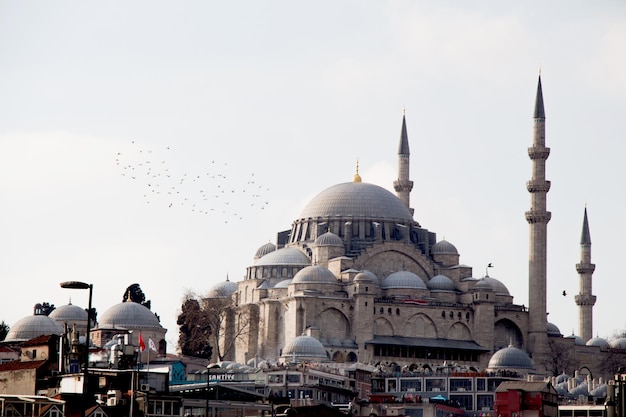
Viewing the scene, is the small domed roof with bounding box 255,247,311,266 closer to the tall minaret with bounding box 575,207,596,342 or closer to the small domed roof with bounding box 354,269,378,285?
the small domed roof with bounding box 354,269,378,285

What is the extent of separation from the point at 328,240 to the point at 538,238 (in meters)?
12.7

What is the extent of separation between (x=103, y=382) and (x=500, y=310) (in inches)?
1833

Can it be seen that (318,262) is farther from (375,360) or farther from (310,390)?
(310,390)

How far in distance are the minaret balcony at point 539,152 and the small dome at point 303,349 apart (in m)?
17.6

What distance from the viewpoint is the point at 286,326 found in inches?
3878

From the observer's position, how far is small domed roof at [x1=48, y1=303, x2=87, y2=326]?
10256 centimetres

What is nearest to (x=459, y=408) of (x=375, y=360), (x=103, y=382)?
(x=375, y=360)

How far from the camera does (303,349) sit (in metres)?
91.9

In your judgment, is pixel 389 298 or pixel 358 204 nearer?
pixel 389 298

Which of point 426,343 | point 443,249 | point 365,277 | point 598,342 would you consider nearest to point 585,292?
point 598,342

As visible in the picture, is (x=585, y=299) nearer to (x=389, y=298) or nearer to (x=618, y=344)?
(x=618, y=344)

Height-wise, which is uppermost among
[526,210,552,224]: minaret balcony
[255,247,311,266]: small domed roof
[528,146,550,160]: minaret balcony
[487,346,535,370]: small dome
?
[528,146,550,160]: minaret balcony

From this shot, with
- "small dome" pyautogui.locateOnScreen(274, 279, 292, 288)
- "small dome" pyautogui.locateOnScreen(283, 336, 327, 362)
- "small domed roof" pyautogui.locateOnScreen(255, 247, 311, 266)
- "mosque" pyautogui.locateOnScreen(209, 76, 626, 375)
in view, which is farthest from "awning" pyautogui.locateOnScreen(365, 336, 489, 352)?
"small domed roof" pyautogui.locateOnScreen(255, 247, 311, 266)

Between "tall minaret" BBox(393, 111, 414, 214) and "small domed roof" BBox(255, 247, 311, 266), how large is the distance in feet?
29.4
